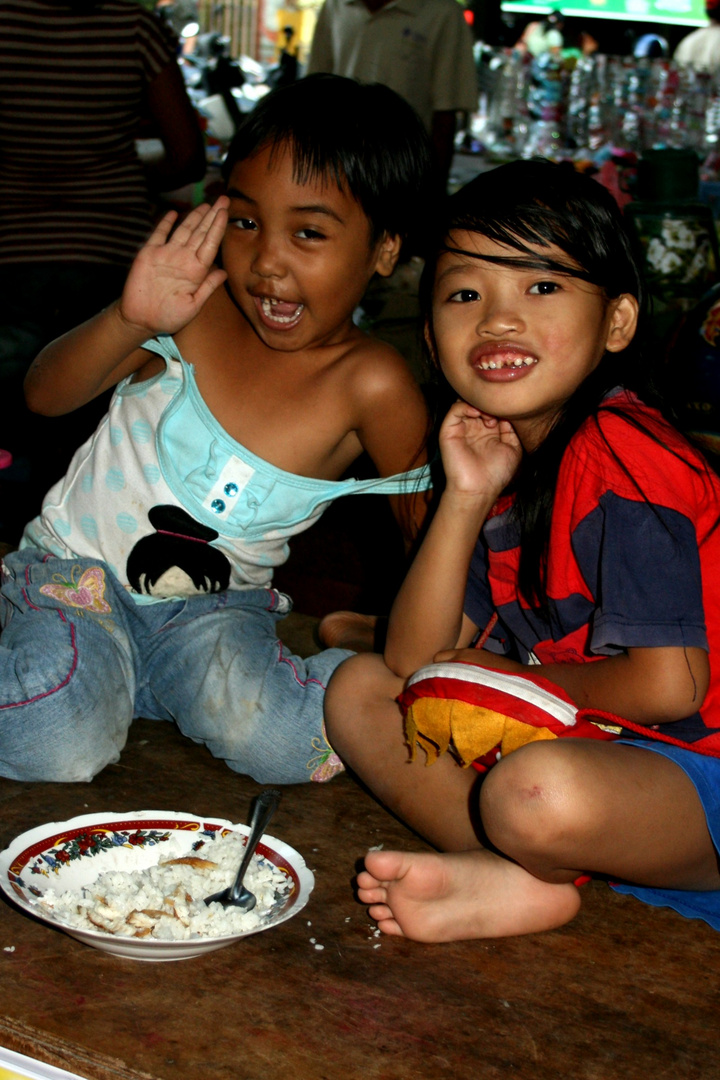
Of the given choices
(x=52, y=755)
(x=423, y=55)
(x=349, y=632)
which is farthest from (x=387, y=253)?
(x=423, y=55)

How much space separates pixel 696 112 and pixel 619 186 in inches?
30.4

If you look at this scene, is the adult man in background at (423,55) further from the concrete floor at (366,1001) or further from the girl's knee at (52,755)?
the concrete floor at (366,1001)

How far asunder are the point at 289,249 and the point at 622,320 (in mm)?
420

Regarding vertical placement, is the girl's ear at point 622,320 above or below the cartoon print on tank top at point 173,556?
above

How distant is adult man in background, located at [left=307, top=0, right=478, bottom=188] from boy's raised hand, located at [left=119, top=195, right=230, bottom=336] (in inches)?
74.3

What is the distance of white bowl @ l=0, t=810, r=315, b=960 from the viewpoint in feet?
2.89

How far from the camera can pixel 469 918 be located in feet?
3.27

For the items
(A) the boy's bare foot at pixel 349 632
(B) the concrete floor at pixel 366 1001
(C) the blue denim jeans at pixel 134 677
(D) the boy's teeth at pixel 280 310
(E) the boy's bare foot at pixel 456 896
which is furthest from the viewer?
(A) the boy's bare foot at pixel 349 632

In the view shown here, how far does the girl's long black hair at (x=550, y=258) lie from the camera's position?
1113 millimetres

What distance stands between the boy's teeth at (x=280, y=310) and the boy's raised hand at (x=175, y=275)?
71mm

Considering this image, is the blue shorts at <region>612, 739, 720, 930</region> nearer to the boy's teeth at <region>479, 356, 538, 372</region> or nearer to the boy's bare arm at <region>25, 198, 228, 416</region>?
the boy's teeth at <region>479, 356, 538, 372</region>

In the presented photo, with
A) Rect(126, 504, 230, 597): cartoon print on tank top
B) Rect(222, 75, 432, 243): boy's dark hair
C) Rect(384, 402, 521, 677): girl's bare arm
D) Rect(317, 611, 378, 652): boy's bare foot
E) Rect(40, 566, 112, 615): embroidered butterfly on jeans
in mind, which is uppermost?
Rect(222, 75, 432, 243): boy's dark hair

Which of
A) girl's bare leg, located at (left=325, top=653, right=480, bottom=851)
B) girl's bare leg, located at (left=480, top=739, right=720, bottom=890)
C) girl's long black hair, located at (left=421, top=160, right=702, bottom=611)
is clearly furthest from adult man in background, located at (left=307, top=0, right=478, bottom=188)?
girl's bare leg, located at (left=480, top=739, right=720, bottom=890)

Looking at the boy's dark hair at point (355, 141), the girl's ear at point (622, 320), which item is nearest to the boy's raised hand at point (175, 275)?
the boy's dark hair at point (355, 141)
